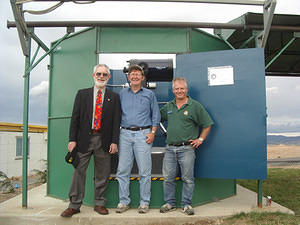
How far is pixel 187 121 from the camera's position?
3.43 metres

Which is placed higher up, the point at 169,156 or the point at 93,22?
the point at 93,22

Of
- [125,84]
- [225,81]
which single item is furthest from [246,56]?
[125,84]

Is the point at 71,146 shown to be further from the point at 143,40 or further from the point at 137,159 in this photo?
the point at 143,40

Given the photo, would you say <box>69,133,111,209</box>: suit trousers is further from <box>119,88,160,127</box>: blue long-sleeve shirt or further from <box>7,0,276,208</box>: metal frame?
<box>7,0,276,208</box>: metal frame

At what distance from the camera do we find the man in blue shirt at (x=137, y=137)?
3.45 meters

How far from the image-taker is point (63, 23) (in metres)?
4.11

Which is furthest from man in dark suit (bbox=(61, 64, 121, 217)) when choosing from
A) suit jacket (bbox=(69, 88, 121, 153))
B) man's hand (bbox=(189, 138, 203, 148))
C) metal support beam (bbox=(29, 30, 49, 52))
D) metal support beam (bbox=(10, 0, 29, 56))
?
metal support beam (bbox=(29, 30, 49, 52))

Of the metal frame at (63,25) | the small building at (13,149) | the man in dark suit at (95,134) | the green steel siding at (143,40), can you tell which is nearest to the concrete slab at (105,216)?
the man in dark suit at (95,134)

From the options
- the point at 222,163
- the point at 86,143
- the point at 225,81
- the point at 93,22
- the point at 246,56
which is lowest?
the point at 222,163

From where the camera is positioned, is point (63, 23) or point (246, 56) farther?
point (63, 23)

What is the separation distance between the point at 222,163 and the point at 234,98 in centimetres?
93

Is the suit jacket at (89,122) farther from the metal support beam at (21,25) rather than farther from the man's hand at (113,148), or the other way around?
the metal support beam at (21,25)

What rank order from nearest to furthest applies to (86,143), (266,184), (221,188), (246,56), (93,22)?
1. (86,143)
2. (246,56)
3. (93,22)
4. (221,188)
5. (266,184)

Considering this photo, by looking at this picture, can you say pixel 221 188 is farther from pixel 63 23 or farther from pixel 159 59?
pixel 63 23
